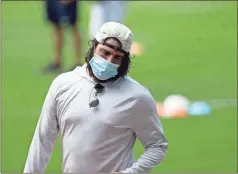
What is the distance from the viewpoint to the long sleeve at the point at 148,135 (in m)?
5.54

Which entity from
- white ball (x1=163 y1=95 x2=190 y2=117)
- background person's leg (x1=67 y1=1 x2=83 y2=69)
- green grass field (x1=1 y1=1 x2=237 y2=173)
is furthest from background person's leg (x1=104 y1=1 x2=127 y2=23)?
white ball (x1=163 y1=95 x2=190 y2=117)

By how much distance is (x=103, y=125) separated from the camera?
5.50 metres

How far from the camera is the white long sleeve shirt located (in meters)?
5.51

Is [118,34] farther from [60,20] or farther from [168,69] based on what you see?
[60,20]

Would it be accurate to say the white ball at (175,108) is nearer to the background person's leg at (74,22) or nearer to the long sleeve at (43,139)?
the background person's leg at (74,22)

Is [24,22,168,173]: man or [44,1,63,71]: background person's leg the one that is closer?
[24,22,168,173]: man

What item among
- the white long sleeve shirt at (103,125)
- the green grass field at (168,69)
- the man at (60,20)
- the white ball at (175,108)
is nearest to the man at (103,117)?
the white long sleeve shirt at (103,125)

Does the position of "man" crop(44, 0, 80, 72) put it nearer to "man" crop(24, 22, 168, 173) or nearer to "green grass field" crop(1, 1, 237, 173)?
"green grass field" crop(1, 1, 237, 173)

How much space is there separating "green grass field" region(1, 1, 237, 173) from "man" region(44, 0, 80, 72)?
22 centimetres

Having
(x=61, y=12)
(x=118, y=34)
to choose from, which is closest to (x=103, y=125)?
(x=118, y=34)

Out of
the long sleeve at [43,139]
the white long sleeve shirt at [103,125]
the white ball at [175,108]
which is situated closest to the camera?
the white long sleeve shirt at [103,125]

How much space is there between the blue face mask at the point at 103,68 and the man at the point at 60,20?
900cm

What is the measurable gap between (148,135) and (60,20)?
9.67 metres

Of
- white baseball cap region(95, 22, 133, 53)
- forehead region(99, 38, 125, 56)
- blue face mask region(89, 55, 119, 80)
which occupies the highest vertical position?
white baseball cap region(95, 22, 133, 53)
